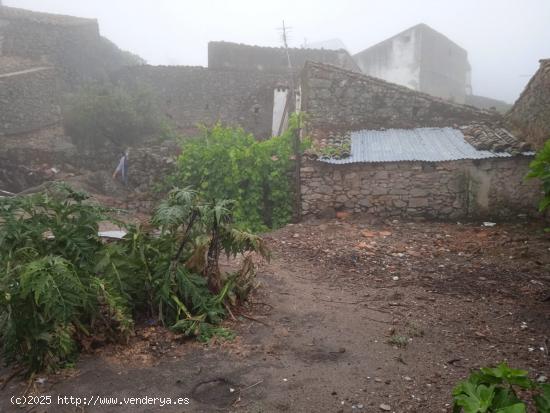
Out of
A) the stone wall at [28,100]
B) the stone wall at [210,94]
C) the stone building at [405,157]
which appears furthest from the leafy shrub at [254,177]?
the stone wall at [28,100]

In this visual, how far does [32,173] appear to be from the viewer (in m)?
12.0

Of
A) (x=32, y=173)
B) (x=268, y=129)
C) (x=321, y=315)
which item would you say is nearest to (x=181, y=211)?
(x=321, y=315)

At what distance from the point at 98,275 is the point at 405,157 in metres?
6.29

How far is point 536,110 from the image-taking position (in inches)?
315

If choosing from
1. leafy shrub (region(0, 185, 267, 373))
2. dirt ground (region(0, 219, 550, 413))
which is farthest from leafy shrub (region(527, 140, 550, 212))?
leafy shrub (region(0, 185, 267, 373))

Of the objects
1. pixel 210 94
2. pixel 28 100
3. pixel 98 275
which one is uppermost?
pixel 210 94

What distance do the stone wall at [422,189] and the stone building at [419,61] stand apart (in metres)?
16.1

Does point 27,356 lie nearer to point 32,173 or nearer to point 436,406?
point 436,406

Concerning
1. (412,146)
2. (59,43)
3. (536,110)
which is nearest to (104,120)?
(59,43)

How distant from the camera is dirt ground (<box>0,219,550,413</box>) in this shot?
3.04 m

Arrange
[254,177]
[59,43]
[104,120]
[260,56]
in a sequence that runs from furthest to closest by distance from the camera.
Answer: [260,56]
[59,43]
[104,120]
[254,177]

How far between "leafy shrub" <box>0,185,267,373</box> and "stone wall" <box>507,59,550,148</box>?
21.2ft

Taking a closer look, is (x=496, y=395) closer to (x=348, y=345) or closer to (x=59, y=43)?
(x=348, y=345)

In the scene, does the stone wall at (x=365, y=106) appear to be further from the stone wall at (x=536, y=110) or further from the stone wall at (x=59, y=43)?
the stone wall at (x=59, y=43)
